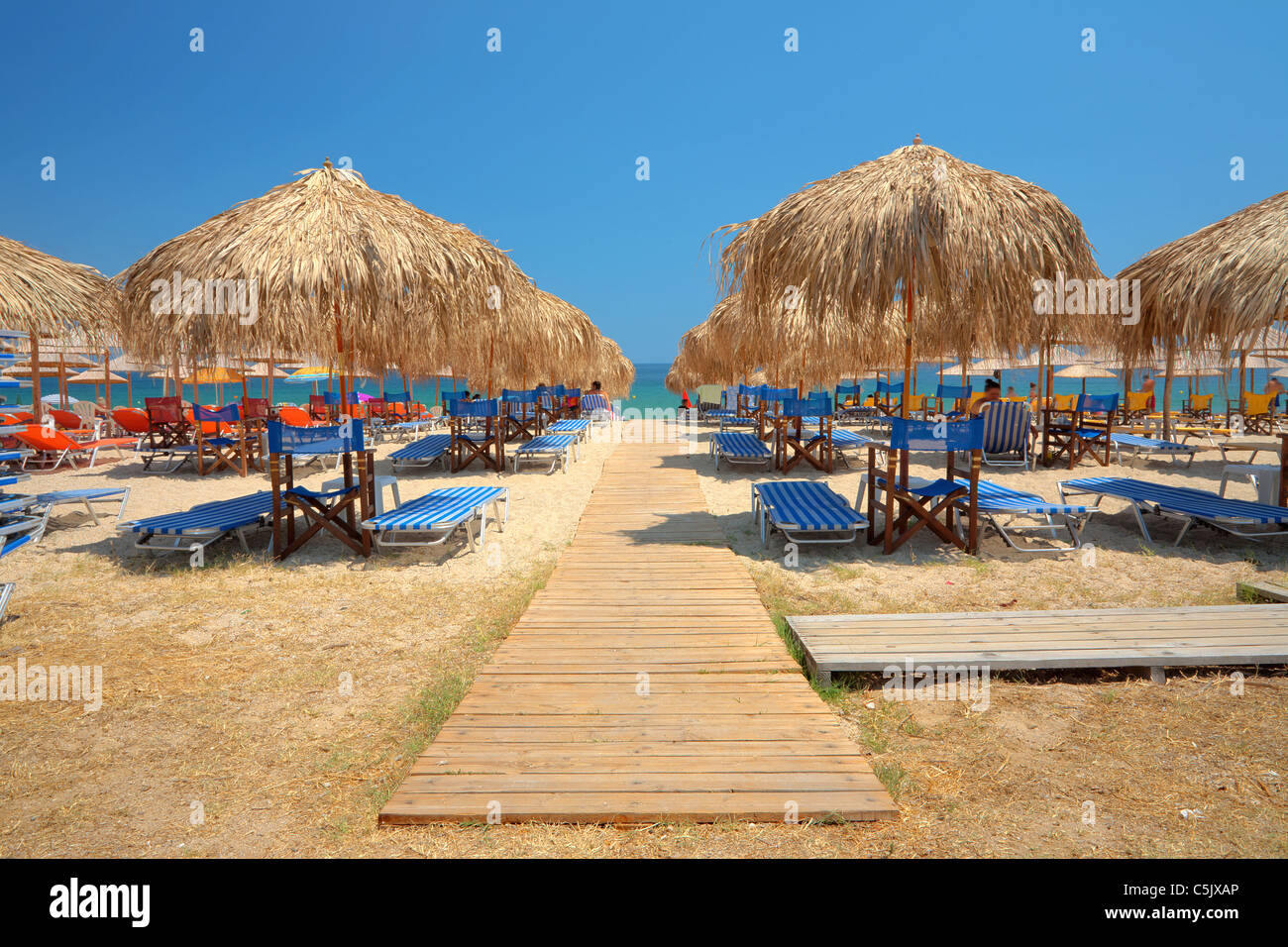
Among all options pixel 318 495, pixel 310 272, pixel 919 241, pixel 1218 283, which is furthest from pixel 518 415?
pixel 1218 283

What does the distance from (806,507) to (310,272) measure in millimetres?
4794

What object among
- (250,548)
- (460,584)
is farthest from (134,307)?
(460,584)

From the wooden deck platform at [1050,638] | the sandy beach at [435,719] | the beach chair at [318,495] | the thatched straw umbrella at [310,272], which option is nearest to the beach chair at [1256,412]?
the sandy beach at [435,719]

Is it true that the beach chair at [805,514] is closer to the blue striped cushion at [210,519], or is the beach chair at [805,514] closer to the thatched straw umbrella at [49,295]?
the blue striped cushion at [210,519]

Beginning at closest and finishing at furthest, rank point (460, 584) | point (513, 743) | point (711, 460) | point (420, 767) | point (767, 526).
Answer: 1. point (420, 767)
2. point (513, 743)
3. point (460, 584)
4. point (767, 526)
5. point (711, 460)

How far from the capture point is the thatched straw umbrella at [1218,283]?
6.69 m

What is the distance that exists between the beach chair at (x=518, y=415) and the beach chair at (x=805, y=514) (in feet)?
18.7

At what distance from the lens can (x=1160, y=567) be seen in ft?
16.2

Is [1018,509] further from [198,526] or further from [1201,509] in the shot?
[198,526]

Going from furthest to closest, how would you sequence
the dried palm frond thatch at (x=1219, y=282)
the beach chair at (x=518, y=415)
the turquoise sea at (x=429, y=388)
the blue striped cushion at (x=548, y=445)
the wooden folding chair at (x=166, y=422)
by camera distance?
the turquoise sea at (x=429, y=388) < the beach chair at (x=518, y=415) < the wooden folding chair at (x=166, y=422) < the blue striped cushion at (x=548, y=445) < the dried palm frond thatch at (x=1219, y=282)

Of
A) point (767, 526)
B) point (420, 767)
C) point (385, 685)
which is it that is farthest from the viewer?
point (767, 526)
